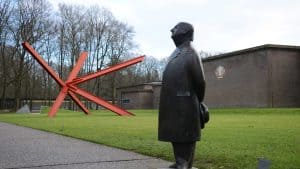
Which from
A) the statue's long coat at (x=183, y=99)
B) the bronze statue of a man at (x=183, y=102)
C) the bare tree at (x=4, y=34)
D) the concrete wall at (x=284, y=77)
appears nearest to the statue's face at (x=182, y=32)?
the bronze statue of a man at (x=183, y=102)

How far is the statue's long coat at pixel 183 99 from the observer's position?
204 inches

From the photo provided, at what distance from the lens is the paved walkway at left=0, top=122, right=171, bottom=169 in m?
8.62

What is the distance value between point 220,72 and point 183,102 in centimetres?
4215

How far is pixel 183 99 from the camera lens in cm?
523

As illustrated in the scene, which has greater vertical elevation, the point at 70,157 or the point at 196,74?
the point at 196,74

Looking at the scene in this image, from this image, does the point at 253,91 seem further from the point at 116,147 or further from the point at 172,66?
the point at 172,66

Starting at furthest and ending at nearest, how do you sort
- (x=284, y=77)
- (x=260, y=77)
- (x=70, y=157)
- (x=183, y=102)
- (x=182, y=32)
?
(x=284, y=77), (x=260, y=77), (x=70, y=157), (x=182, y=32), (x=183, y=102)

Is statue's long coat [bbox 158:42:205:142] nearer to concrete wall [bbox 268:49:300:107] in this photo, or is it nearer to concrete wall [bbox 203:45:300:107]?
concrete wall [bbox 203:45:300:107]

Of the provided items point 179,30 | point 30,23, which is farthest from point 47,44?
point 179,30

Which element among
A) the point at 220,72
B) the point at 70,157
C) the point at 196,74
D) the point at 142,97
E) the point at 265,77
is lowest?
the point at 70,157

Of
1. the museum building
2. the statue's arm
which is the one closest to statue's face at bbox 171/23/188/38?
the statue's arm

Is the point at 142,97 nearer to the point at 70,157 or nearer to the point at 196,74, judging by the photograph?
the point at 70,157

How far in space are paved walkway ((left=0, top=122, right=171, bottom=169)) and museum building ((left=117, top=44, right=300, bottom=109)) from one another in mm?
30146

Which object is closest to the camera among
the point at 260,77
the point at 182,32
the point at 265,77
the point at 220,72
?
the point at 182,32
